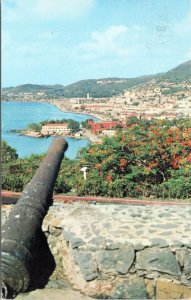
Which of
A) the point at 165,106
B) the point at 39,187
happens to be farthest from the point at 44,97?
the point at 39,187

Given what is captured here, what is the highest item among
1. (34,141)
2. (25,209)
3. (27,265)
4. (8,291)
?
(25,209)

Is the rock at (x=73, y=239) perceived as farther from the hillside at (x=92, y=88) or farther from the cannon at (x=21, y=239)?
the hillside at (x=92, y=88)

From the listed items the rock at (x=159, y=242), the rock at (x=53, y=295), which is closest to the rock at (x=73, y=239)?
the rock at (x=53, y=295)

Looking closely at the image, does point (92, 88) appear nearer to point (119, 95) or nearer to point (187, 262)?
point (119, 95)

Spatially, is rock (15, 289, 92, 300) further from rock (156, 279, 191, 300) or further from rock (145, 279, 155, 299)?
rock (156, 279, 191, 300)

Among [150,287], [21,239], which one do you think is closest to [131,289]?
[150,287]

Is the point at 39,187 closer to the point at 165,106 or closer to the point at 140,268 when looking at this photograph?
the point at 140,268
